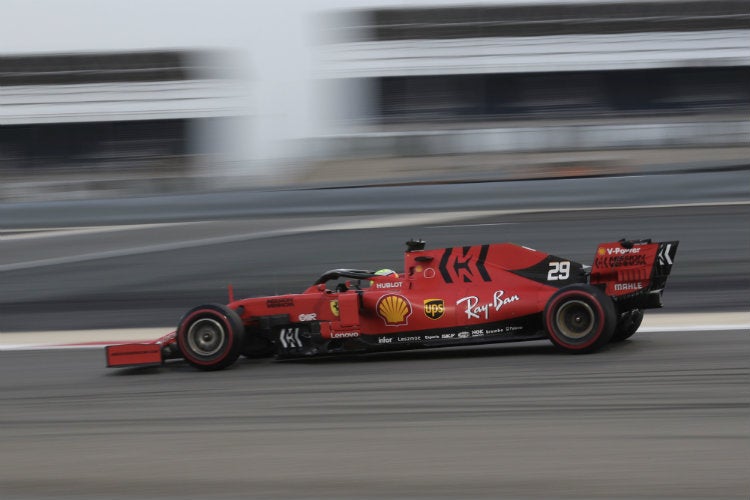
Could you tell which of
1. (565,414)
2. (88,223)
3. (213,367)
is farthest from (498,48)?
(565,414)

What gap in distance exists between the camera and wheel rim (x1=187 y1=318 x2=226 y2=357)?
730cm

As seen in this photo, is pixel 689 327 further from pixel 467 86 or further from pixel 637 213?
pixel 467 86

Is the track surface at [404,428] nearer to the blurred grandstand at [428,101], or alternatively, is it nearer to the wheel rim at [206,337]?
the wheel rim at [206,337]

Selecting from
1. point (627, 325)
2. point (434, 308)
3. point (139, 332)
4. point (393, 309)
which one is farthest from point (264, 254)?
point (627, 325)

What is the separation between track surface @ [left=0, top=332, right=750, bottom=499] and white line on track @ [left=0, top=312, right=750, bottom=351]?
83cm

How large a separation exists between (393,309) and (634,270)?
1.83 meters

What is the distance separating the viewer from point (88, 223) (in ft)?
42.7

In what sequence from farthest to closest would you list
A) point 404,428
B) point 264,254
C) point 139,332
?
point 264,254
point 139,332
point 404,428

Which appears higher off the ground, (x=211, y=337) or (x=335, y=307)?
(x=335, y=307)

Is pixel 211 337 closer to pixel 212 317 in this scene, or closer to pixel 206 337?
pixel 206 337

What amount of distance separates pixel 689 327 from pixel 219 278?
566cm

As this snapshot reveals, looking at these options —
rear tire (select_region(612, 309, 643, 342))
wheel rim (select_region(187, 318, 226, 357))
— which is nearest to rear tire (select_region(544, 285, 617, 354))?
rear tire (select_region(612, 309, 643, 342))

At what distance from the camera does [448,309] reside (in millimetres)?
6980

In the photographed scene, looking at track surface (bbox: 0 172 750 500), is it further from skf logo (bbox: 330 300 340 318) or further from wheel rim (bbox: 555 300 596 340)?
skf logo (bbox: 330 300 340 318)
